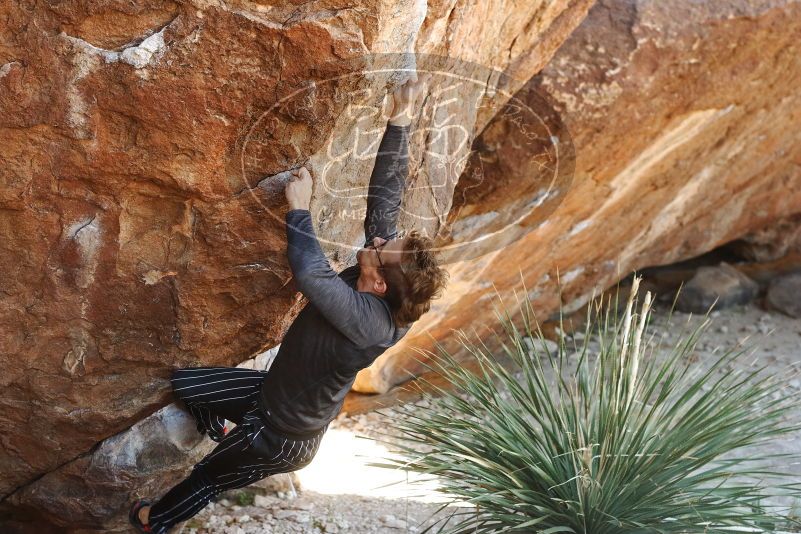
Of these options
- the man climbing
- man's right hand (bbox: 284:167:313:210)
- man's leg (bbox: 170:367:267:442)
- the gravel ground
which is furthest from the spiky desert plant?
man's right hand (bbox: 284:167:313:210)

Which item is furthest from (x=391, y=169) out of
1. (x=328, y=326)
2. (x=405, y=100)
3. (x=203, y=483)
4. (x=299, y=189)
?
(x=203, y=483)

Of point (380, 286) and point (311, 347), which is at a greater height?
point (380, 286)

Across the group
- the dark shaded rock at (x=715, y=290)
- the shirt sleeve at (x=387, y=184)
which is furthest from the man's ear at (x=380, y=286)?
the dark shaded rock at (x=715, y=290)

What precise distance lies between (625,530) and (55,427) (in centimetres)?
228

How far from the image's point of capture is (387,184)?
147 inches

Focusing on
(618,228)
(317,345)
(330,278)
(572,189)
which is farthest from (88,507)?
(618,228)

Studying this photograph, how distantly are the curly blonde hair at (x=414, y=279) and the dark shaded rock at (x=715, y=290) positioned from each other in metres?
4.83

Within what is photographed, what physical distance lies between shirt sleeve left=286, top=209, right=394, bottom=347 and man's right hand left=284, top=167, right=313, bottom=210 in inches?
1.9

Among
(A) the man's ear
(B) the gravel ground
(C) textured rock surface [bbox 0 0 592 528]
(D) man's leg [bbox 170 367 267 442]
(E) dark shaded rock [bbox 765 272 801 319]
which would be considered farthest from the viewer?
(E) dark shaded rock [bbox 765 272 801 319]

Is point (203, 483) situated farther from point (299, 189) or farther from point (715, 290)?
point (715, 290)

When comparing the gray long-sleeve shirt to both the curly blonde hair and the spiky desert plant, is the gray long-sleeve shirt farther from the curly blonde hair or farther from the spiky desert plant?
the spiky desert plant

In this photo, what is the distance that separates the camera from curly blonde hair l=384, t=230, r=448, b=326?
132 inches

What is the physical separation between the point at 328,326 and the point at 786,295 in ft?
18.0

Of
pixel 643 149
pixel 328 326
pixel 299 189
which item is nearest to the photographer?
pixel 299 189
